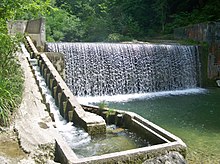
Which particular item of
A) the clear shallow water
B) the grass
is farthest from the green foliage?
the grass

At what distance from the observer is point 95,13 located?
29.6 meters

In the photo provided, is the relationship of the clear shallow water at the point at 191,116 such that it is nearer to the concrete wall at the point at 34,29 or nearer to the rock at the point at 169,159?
the rock at the point at 169,159

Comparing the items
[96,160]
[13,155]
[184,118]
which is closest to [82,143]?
[96,160]

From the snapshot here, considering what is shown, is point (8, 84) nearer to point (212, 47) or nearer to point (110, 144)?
point (110, 144)

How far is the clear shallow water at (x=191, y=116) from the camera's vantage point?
22.0 ft

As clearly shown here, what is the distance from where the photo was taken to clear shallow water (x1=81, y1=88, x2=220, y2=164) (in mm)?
6691

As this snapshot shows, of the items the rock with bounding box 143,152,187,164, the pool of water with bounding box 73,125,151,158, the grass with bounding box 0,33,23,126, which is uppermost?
the grass with bounding box 0,33,23,126

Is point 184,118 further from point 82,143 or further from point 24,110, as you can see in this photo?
point 24,110

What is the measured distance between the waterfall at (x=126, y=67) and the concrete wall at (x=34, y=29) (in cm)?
115

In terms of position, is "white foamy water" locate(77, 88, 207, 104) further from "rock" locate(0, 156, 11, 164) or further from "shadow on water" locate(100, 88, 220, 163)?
"rock" locate(0, 156, 11, 164)

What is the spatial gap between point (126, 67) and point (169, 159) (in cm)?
943

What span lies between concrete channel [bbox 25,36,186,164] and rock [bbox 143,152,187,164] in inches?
Result: 2.0

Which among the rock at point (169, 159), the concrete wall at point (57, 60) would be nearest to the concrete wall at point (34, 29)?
the concrete wall at point (57, 60)

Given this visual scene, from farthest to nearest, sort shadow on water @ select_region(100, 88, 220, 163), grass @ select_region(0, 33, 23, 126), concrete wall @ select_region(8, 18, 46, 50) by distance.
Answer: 1. concrete wall @ select_region(8, 18, 46, 50)
2. shadow on water @ select_region(100, 88, 220, 163)
3. grass @ select_region(0, 33, 23, 126)
